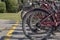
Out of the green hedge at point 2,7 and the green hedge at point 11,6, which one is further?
the green hedge at point 11,6

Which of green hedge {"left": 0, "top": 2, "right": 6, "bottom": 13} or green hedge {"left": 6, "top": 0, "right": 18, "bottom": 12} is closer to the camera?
green hedge {"left": 0, "top": 2, "right": 6, "bottom": 13}

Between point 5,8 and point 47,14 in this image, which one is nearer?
point 47,14

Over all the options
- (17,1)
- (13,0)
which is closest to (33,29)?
(13,0)

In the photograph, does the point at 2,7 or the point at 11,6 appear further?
the point at 11,6

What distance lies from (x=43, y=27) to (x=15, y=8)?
16778mm

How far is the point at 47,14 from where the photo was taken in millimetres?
7406

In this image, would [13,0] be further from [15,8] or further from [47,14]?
[47,14]

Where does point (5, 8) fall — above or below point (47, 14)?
below

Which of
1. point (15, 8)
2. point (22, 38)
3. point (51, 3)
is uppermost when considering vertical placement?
→ point (51, 3)

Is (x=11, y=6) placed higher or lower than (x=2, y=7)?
lower

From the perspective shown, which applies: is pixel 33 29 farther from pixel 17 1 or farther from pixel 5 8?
pixel 17 1

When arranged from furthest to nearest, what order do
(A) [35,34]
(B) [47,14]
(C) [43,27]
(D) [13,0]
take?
(D) [13,0], (A) [35,34], (C) [43,27], (B) [47,14]

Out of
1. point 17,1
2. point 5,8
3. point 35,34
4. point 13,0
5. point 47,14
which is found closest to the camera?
point 47,14

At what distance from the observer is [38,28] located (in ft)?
26.7
